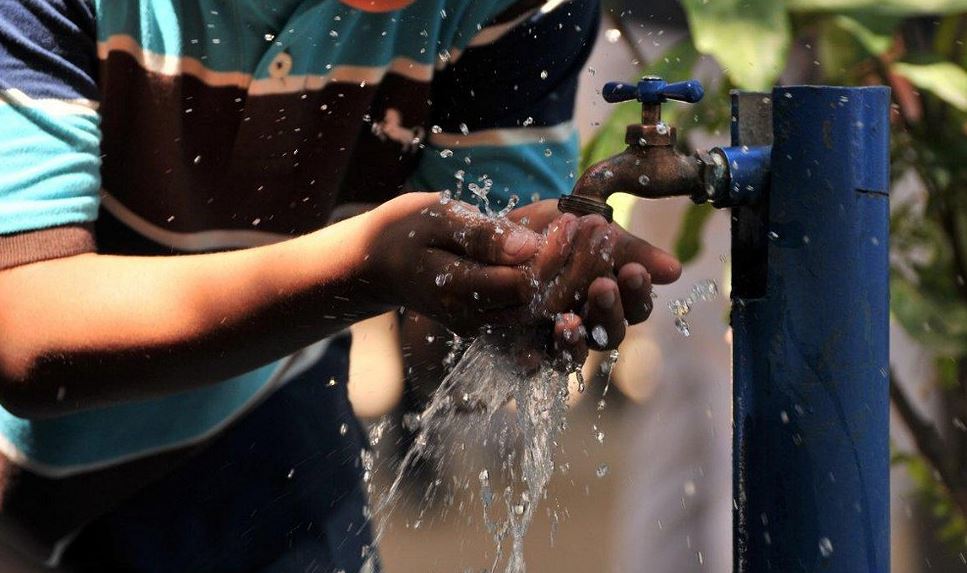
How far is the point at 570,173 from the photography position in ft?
5.36

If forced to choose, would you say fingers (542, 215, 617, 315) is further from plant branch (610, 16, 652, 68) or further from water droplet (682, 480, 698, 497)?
water droplet (682, 480, 698, 497)

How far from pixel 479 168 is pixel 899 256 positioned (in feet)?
4.73

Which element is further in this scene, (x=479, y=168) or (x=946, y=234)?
(x=946, y=234)

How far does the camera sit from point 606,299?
0.99m

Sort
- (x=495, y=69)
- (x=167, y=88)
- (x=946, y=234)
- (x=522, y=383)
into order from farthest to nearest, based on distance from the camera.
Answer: (x=946, y=234) → (x=495, y=69) → (x=167, y=88) → (x=522, y=383)

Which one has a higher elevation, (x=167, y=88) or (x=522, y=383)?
(x=167, y=88)

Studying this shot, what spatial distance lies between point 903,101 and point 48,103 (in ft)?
6.35

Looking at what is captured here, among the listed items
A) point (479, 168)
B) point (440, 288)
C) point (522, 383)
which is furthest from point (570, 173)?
point (440, 288)

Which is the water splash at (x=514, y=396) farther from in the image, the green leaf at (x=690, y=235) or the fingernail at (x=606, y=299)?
the green leaf at (x=690, y=235)

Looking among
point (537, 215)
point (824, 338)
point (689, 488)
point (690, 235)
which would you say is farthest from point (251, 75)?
point (689, 488)

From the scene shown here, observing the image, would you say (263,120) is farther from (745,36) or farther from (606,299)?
(745,36)

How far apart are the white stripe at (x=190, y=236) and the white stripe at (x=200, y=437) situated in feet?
0.57

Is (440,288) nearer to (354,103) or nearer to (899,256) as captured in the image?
(354,103)

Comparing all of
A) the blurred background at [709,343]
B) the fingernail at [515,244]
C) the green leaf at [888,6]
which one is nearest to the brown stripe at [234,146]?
the blurred background at [709,343]
